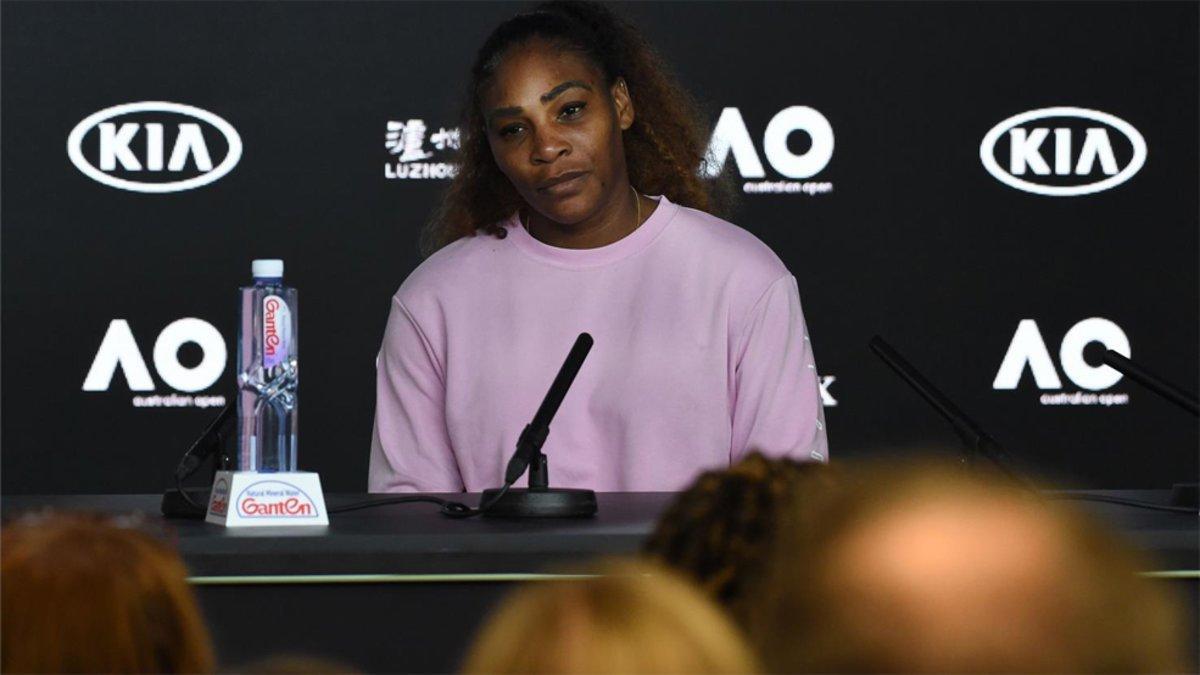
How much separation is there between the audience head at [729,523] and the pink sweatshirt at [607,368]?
157 cm

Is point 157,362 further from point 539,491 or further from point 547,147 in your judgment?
point 539,491

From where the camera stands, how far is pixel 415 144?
150 inches

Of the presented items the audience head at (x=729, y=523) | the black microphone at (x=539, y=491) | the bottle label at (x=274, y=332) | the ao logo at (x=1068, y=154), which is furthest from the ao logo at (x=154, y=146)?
the audience head at (x=729, y=523)

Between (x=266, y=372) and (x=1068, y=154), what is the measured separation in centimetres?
238

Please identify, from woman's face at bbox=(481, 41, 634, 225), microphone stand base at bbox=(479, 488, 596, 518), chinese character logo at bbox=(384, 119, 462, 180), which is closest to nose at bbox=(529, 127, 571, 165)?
woman's face at bbox=(481, 41, 634, 225)

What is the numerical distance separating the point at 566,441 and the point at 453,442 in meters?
0.19

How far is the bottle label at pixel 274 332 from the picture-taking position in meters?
2.06

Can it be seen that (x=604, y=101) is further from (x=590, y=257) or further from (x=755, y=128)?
(x=755, y=128)

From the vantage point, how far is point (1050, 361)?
3.86 m

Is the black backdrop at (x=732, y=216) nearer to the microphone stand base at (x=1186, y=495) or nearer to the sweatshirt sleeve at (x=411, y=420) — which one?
the sweatshirt sleeve at (x=411, y=420)

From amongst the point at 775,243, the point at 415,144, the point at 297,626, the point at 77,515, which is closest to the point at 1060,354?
the point at 775,243

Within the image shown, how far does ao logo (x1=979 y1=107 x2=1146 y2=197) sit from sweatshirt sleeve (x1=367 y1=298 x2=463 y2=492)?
170 centimetres

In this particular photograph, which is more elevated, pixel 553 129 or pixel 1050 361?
pixel 553 129

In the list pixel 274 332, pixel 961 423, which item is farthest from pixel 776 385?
pixel 274 332
